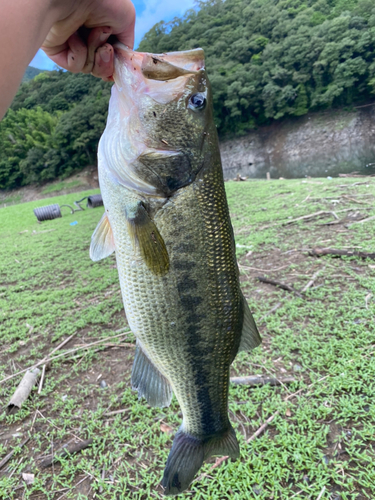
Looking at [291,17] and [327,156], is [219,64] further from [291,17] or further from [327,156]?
[327,156]

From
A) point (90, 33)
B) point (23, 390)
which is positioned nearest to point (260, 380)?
point (23, 390)

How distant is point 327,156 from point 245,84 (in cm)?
1615

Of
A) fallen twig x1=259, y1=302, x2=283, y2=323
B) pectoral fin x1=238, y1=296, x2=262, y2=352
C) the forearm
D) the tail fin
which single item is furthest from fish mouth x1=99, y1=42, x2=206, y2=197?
fallen twig x1=259, y1=302, x2=283, y2=323

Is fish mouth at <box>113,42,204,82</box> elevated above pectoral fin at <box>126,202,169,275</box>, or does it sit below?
above

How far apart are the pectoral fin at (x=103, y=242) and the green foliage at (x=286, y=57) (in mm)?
38366

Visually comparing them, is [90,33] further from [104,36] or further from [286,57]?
[286,57]

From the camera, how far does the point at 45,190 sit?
35.9 meters

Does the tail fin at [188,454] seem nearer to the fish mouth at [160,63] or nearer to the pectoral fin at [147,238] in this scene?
the pectoral fin at [147,238]

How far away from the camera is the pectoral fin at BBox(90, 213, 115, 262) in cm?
136

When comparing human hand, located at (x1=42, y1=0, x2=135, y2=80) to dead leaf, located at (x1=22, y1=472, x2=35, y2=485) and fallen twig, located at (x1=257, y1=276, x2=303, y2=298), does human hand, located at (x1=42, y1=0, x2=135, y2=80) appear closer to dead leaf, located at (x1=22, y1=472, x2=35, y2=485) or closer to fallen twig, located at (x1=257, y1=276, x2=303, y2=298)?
dead leaf, located at (x1=22, y1=472, x2=35, y2=485)

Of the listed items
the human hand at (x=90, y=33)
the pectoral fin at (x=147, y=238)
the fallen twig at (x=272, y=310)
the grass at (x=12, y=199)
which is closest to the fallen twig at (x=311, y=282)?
the fallen twig at (x=272, y=310)

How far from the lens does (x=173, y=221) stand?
3.98 feet

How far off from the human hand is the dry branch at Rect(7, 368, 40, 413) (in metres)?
2.63

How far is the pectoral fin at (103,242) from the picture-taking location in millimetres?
1357
